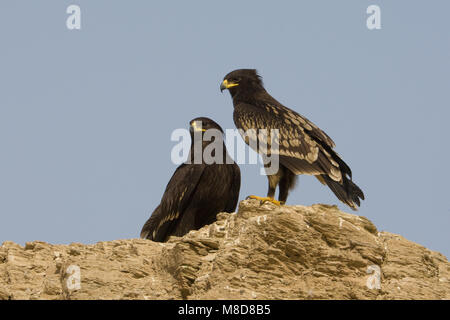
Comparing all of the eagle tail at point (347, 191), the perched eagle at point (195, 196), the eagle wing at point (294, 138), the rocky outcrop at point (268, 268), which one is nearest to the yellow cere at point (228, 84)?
the eagle wing at point (294, 138)

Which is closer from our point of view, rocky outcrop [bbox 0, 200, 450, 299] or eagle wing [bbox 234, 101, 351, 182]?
rocky outcrop [bbox 0, 200, 450, 299]

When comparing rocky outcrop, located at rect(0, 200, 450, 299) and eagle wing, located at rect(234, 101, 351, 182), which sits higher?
eagle wing, located at rect(234, 101, 351, 182)

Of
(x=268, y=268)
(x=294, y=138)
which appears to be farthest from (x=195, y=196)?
(x=268, y=268)

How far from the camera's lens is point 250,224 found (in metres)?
11.4

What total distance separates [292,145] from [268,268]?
146 inches

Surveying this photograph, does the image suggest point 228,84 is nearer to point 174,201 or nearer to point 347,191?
point 174,201

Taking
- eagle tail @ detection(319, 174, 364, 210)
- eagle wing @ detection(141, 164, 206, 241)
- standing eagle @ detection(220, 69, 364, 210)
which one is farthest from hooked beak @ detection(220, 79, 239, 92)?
eagle tail @ detection(319, 174, 364, 210)

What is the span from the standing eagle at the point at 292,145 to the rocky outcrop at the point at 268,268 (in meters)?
1.70

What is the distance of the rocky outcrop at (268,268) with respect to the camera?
10.7m

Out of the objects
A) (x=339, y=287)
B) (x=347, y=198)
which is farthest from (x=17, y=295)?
(x=347, y=198)

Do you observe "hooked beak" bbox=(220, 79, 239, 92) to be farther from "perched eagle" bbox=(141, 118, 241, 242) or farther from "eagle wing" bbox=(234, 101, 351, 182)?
"perched eagle" bbox=(141, 118, 241, 242)

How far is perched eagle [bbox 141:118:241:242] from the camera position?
1598cm

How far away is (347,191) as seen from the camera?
1355cm

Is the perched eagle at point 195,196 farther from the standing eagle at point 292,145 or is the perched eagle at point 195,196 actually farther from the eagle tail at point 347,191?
the eagle tail at point 347,191
